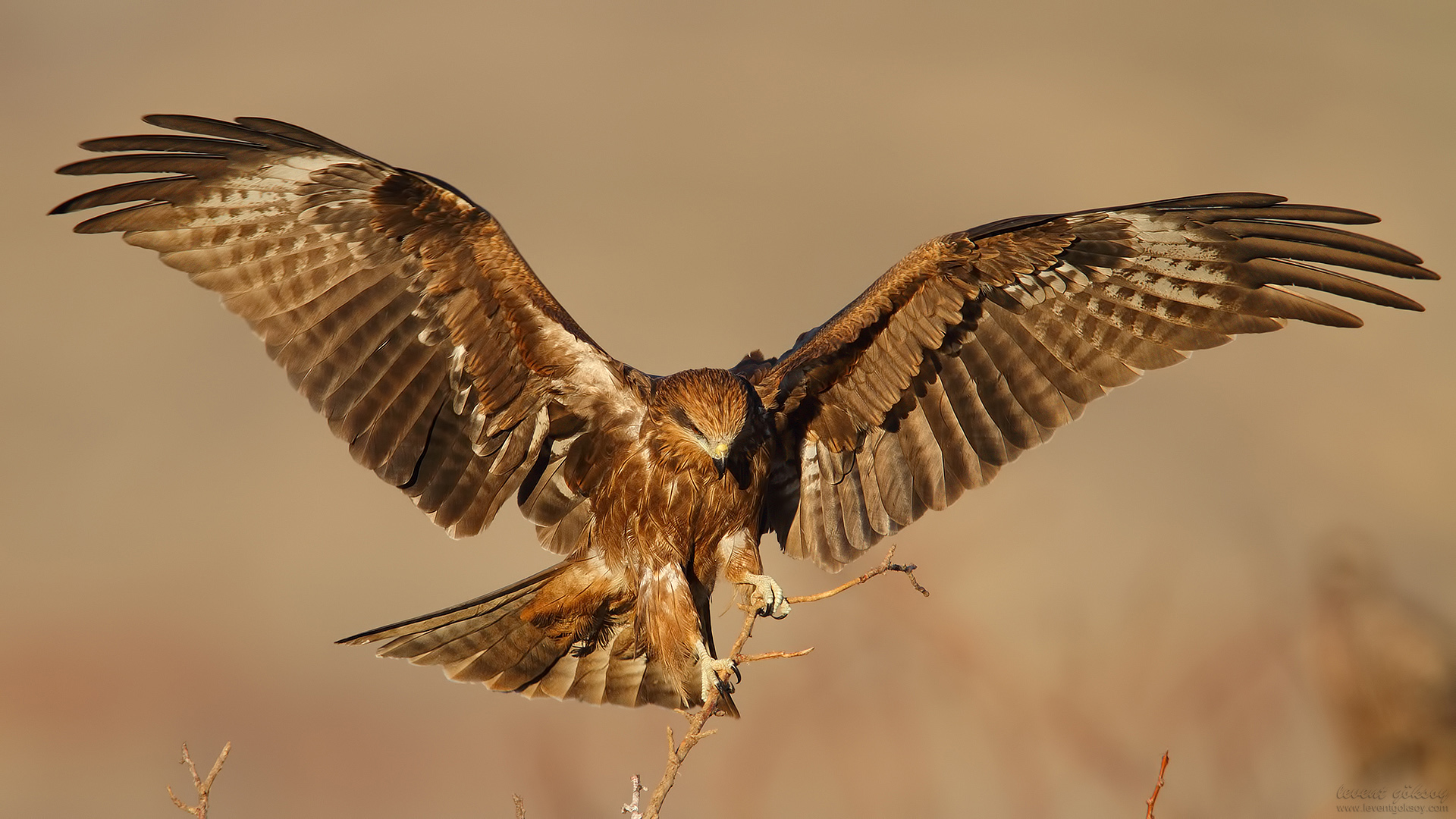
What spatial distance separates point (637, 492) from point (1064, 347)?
2320mm

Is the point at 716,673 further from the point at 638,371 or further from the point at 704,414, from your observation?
A: the point at 638,371

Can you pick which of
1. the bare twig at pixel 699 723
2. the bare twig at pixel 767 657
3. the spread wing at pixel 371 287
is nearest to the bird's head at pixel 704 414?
the spread wing at pixel 371 287

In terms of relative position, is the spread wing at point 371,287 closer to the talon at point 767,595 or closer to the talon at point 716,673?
the talon at point 767,595

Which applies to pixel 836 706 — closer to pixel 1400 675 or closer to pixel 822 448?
pixel 822 448

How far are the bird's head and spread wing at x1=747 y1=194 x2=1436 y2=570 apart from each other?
Answer: 0.46 m

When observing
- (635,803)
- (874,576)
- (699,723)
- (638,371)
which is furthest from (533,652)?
(874,576)

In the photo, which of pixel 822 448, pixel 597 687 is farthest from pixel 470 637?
pixel 822 448

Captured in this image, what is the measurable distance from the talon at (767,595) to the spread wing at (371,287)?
3.24ft

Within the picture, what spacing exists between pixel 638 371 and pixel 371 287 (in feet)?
4.33

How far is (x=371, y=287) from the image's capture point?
590 cm

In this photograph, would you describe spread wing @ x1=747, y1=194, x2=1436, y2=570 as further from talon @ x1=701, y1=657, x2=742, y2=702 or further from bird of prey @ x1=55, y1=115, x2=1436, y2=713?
talon @ x1=701, y1=657, x2=742, y2=702

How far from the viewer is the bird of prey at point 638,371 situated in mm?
5715

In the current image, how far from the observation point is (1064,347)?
254 inches

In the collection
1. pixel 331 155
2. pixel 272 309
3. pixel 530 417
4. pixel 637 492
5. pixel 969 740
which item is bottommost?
pixel 969 740
